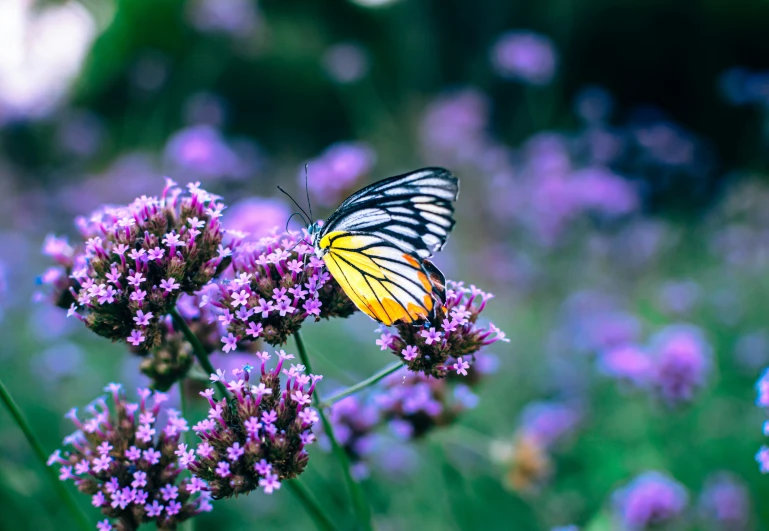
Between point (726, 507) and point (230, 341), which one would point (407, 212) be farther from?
point (726, 507)

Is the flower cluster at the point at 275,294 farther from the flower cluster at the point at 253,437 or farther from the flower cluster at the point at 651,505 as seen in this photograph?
the flower cluster at the point at 651,505

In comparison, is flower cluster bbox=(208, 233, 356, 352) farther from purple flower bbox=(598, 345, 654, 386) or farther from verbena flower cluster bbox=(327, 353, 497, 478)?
purple flower bbox=(598, 345, 654, 386)

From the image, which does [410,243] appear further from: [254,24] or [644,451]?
[254,24]

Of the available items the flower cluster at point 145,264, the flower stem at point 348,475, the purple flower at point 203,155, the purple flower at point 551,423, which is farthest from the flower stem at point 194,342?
the purple flower at point 203,155

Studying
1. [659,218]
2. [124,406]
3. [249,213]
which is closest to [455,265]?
[659,218]

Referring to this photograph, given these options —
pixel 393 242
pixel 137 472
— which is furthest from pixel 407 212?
pixel 137 472

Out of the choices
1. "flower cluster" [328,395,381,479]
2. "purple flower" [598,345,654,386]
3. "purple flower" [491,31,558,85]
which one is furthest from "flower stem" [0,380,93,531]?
"purple flower" [491,31,558,85]
